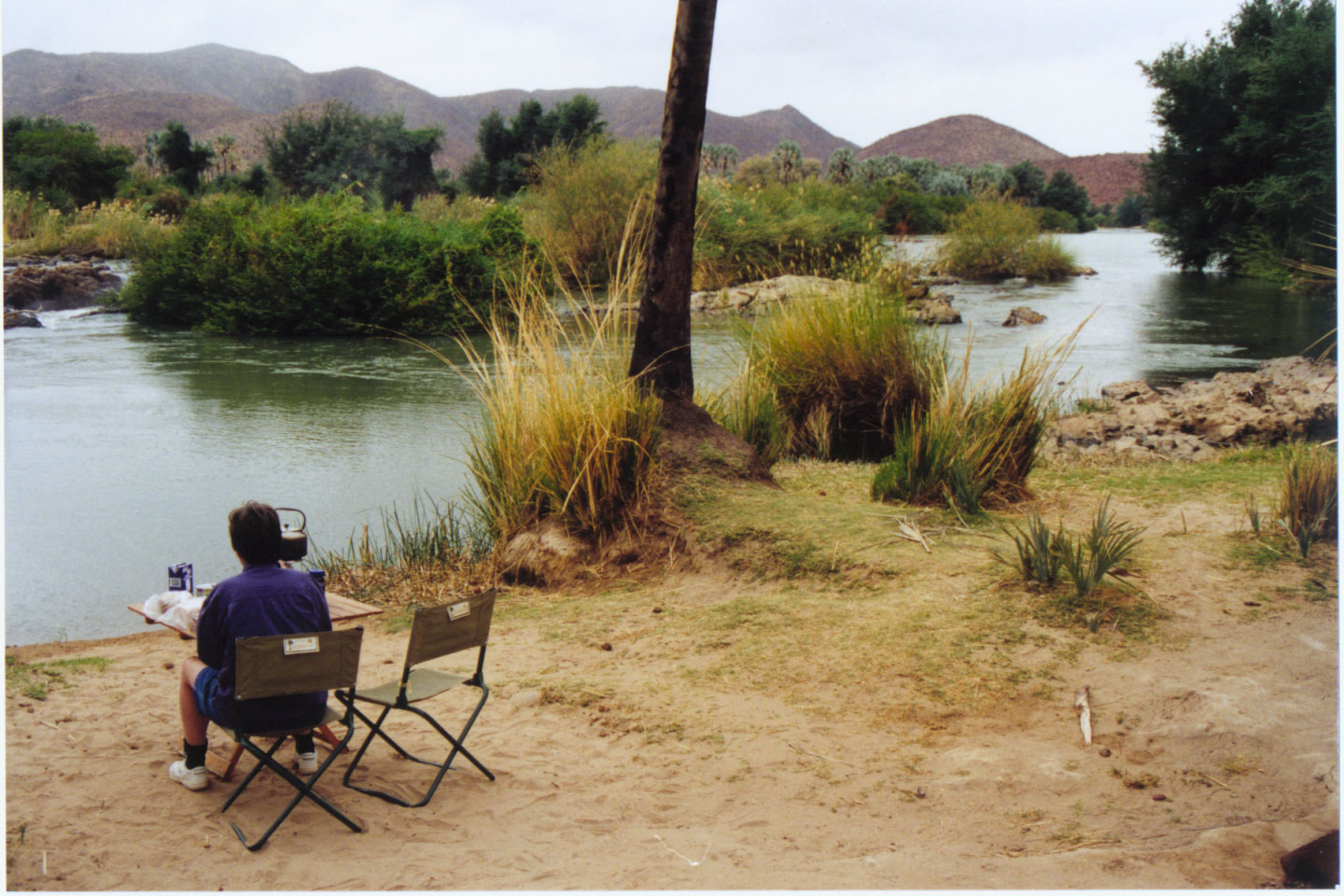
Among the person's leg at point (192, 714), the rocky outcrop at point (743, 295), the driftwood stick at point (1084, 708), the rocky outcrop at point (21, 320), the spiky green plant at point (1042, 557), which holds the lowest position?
the driftwood stick at point (1084, 708)

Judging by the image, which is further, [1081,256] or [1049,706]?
[1081,256]

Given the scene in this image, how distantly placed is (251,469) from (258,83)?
2179 inches

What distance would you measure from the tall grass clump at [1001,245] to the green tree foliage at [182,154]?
112 ft

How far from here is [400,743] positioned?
3.91 meters

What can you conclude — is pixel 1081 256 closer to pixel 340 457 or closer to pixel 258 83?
pixel 340 457

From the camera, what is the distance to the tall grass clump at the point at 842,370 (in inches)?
338

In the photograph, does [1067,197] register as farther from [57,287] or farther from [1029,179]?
[57,287]

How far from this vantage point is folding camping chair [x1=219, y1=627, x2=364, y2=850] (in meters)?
2.91

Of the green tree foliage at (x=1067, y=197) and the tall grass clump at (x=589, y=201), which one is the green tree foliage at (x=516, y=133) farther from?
the tall grass clump at (x=589, y=201)

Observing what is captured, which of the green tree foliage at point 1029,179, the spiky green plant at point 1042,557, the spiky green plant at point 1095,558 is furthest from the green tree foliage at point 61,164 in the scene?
the green tree foliage at point 1029,179

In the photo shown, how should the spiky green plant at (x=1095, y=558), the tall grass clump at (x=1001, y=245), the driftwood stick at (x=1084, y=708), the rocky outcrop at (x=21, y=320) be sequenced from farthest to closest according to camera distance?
the tall grass clump at (x=1001, y=245) → the rocky outcrop at (x=21, y=320) → the spiky green plant at (x=1095, y=558) → the driftwood stick at (x=1084, y=708)

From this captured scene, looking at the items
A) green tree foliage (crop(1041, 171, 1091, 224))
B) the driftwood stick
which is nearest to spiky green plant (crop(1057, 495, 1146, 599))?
the driftwood stick

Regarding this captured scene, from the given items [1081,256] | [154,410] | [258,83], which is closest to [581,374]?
[154,410]

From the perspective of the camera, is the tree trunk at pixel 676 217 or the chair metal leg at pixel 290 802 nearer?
the chair metal leg at pixel 290 802
